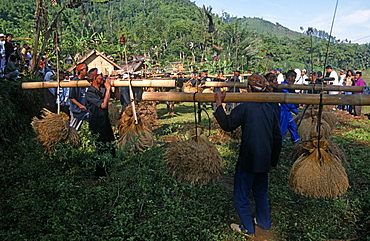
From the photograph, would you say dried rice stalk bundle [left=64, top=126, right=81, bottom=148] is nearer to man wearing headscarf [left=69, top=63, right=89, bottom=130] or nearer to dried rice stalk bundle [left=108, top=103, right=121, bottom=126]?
man wearing headscarf [left=69, top=63, right=89, bottom=130]

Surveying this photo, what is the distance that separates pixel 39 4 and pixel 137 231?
9.08m

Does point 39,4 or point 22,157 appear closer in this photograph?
point 22,157

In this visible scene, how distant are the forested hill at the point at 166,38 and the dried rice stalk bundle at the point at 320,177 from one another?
4.05 ft

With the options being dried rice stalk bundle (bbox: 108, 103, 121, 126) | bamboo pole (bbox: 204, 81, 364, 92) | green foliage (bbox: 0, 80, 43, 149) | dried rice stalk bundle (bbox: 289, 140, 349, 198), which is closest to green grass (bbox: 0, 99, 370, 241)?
dried rice stalk bundle (bbox: 289, 140, 349, 198)

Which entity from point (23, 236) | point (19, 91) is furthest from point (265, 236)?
point (19, 91)

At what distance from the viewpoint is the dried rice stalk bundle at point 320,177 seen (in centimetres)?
358

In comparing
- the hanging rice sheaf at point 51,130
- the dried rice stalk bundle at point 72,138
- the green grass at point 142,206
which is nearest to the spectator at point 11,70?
the green grass at point 142,206

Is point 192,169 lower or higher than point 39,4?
lower

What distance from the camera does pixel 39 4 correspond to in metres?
10.0

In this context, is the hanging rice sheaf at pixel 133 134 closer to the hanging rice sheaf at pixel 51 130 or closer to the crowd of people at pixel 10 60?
the hanging rice sheaf at pixel 51 130

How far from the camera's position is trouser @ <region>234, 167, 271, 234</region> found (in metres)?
3.76

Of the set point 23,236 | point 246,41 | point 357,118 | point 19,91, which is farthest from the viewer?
point 246,41

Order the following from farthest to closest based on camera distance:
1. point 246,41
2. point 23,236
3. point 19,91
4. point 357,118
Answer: point 246,41 < point 357,118 < point 19,91 < point 23,236

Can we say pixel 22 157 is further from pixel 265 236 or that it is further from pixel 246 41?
Answer: pixel 246 41
